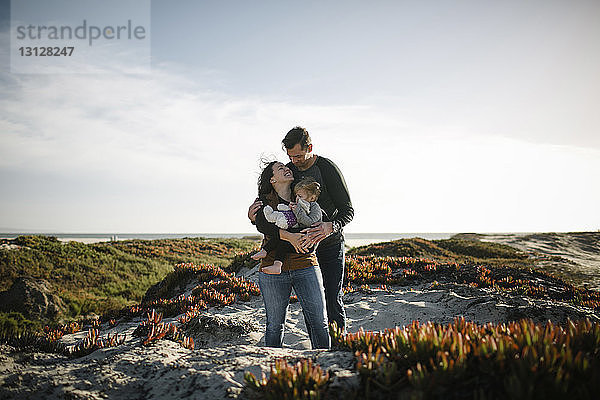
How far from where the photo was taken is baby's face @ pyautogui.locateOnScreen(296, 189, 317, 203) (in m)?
4.22

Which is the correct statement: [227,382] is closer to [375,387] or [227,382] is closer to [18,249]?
[375,387]

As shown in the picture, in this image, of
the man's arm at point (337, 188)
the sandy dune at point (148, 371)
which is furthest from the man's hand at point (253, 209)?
the sandy dune at point (148, 371)

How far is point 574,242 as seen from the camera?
3006 cm

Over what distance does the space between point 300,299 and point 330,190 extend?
1.51 m

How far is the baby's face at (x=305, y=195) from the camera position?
166 inches

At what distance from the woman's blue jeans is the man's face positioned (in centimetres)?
139

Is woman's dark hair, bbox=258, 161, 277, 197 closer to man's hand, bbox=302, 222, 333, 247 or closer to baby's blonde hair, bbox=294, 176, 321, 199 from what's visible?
baby's blonde hair, bbox=294, 176, 321, 199

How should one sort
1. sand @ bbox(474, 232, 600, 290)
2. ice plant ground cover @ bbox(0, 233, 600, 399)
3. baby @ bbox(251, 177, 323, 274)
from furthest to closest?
sand @ bbox(474, 232, 600, 290) < baby @ bbox(251, 177, 323, 274) < ice plant ground cover @ bbox(0, 233, 600, 399)

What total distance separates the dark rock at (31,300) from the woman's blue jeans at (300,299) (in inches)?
461

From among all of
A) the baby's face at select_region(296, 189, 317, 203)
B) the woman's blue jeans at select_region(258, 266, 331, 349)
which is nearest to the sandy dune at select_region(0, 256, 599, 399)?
the woman's blue jeans at select_region(258, 266, 331, 349)

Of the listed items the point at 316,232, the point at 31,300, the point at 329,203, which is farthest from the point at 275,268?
the point at 31,300

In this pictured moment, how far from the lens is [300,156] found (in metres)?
4.46

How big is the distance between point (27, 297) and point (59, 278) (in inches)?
199

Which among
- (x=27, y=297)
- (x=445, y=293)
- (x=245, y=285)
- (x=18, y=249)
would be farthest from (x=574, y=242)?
(x=18, y=249)
